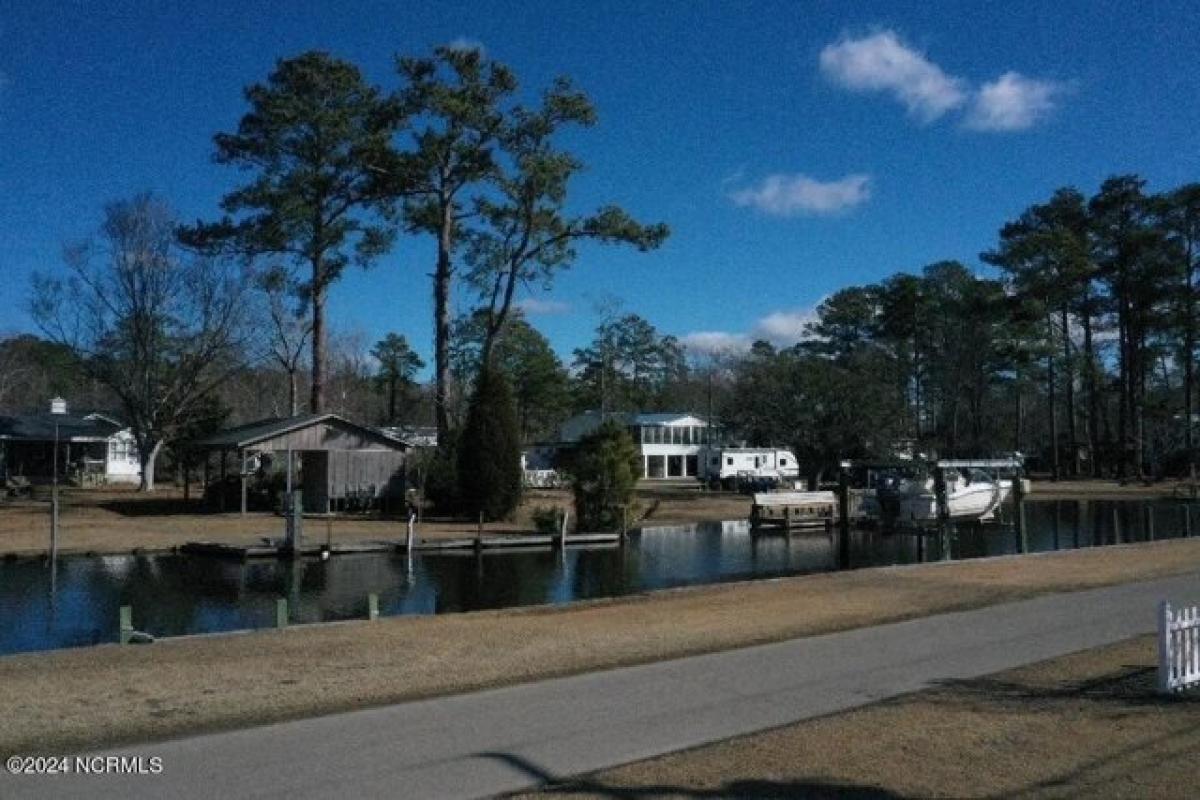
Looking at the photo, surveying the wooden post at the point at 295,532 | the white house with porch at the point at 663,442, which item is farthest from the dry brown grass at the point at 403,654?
the white house with porch at the point at 663,442

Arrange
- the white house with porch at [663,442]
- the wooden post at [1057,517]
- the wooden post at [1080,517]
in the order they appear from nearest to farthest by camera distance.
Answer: the wooden post at [1057,517] < the wooden post at [1080,517] < the white house with porch at [663,442]

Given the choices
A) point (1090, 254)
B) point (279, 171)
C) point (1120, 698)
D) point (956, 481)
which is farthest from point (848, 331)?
point (1120, 698)

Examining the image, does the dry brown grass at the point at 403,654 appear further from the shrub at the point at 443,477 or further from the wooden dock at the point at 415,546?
the shrub at the point at 443,477

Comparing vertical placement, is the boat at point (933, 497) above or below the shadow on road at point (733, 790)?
above

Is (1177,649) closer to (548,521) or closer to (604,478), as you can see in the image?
(548,521)

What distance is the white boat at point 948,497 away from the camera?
4097 centimetres

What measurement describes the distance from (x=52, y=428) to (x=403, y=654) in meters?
50.5

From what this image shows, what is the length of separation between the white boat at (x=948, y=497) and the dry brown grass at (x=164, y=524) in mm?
8081

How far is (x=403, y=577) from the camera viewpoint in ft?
86.6

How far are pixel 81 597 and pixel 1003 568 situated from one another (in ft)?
61.3

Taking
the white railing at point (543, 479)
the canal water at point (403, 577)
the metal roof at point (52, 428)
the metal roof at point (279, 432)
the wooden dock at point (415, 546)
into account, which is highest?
Result: the metal roof at point (52, 428)

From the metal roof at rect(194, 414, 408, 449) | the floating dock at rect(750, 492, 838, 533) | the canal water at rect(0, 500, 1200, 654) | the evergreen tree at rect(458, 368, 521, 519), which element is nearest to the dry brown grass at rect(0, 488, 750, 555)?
the evergreen tree at rect(458, 368, 521, 519)

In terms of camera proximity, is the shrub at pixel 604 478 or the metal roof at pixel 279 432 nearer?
the shrub at pixel 604 478

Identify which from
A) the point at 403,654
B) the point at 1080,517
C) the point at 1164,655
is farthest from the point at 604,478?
the point at 1164,655
